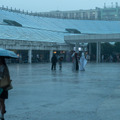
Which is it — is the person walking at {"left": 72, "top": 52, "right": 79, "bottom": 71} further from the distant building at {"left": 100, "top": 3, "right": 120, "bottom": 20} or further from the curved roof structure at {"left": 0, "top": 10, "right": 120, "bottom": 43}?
the distant building at {"left": 100, "top": 3, "right": 120, "bottom": 20}

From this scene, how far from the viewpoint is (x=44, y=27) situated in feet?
218

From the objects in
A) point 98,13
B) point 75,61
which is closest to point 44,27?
point 75,61

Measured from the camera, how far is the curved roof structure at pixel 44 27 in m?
53.8

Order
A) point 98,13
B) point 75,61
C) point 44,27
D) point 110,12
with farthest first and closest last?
point 110,12 → point 98,13 → point 44,27 → point 75,61

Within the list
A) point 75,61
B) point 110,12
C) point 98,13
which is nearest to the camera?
point 75,61

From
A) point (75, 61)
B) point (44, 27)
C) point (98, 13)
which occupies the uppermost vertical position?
point (98, 13)

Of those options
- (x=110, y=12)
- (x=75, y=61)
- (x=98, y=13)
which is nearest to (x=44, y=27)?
(x=75, y=61)

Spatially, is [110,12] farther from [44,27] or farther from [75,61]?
[75,61]

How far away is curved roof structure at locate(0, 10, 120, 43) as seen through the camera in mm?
53781

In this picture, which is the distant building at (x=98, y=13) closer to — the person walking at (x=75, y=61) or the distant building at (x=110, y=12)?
the distant building at (x=110, y=12)

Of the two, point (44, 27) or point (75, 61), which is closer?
point (75, 61)

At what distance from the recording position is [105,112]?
28.7 ft

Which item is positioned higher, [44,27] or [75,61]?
[44,27]

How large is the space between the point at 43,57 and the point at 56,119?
49789mm
